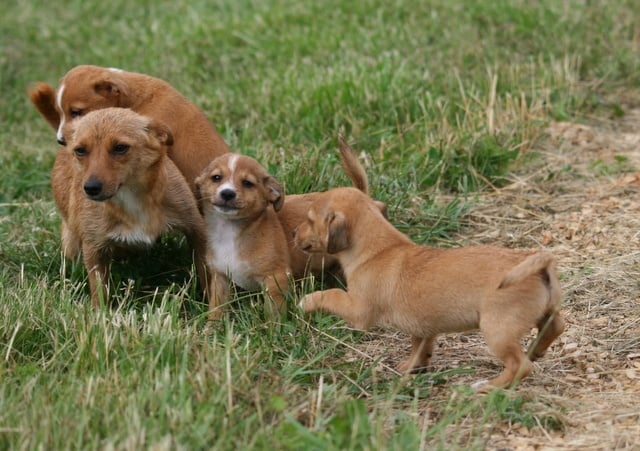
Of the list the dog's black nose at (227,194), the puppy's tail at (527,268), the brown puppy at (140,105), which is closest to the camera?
the puppy's tail at (527,268)

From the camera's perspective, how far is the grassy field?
410cm

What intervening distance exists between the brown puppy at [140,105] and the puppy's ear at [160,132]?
1.78 feet

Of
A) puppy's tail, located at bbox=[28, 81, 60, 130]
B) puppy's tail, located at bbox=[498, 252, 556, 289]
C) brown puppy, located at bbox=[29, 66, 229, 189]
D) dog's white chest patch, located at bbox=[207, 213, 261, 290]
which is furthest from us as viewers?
puppy's tail, located at bbox=[28, 81, 60, 130]

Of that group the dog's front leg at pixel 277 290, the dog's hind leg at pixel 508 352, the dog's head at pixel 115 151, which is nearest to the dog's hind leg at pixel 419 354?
the dog's hind leg at pixel 508 352

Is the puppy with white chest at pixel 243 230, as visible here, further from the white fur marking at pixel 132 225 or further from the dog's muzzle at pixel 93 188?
the dog's muzzle at pixel 93 188

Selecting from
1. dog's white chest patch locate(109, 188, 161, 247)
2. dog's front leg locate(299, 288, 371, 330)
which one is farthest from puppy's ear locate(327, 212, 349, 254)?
dog's white chest patch locate(109, 188, 161, 247)

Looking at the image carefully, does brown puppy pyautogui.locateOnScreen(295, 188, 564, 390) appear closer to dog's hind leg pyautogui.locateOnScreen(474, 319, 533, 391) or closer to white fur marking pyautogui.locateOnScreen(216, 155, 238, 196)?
dog's hind leg pyautogui.locateOnScreen(474, 319, 533, 391)

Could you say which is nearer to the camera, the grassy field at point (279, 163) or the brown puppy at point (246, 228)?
the grassy field at point (279, 163)

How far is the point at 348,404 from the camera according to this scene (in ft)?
13.5

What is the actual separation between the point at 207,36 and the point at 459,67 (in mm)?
2833

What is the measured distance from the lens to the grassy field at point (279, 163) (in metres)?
4.10

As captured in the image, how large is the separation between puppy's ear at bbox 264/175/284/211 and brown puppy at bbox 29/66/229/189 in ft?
2.05

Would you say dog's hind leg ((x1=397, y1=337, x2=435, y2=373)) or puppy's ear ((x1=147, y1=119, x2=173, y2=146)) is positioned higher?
puppy's ear ((x1=147, y1=119, x2=173, y2=146))

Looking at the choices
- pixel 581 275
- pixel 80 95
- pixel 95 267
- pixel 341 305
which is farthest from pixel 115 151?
pixel 581 275
